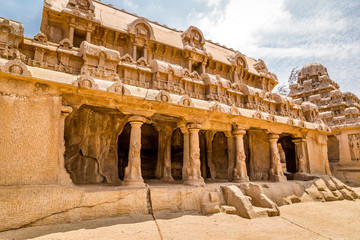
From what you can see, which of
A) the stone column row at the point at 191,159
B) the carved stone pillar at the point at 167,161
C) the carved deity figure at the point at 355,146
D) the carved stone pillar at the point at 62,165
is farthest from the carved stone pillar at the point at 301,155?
the carved stone pillar at the point at 62,165

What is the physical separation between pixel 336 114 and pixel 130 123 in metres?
17.1

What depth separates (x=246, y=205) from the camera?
5.98m

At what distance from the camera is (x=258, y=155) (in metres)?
10.9

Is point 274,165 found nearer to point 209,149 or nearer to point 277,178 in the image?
point 277,178

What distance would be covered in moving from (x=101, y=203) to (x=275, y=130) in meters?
7.74

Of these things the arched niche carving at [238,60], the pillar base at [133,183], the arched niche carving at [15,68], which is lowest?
the pillar base at [133,183]

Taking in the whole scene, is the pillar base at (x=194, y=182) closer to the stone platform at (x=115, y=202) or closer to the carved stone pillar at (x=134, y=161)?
the stone platform at (x=115, y=202)

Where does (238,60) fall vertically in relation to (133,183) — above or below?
above

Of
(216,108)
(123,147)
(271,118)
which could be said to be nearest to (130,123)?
(216,108)

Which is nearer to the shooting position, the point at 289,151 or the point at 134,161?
the point at 134,161

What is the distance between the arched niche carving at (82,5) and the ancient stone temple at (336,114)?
466 inches

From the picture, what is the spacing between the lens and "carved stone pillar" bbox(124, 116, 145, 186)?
20.0 feet

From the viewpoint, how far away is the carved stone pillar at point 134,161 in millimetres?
6109

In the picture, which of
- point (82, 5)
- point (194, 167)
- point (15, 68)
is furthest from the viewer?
Result: point (82, 5)
